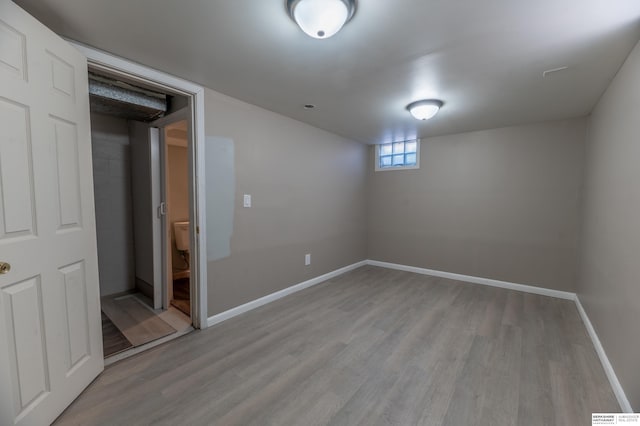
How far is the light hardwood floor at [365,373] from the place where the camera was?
1.51 metres

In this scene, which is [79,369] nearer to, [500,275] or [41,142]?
[41,142]

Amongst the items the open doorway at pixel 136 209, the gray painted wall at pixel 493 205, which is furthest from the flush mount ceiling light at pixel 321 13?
the gray painted wall at pixel 493 205

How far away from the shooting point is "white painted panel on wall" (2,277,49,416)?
1228mm

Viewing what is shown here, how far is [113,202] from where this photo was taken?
10.7 ft

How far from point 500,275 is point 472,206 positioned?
1007 millimetres

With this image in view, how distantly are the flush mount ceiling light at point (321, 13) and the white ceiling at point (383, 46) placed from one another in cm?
7

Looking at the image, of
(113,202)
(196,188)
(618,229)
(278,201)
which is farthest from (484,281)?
(113,202)

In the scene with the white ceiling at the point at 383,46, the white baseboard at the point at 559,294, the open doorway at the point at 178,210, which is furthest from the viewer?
the open doorway at the point at 178,210

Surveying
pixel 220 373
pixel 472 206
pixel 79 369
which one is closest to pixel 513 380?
pixel 220 373

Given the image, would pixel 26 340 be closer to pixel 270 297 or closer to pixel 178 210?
pixel 270 297

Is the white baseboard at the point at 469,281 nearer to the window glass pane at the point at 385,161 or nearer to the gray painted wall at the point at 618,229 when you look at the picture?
the gray painted wall at the point at 618,229

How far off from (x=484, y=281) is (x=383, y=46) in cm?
348

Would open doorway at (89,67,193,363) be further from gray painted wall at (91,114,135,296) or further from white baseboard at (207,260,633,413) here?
white baseboard at (207,260,633,413)

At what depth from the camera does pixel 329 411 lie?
153 centimetres
